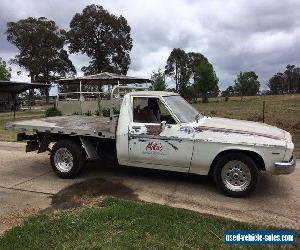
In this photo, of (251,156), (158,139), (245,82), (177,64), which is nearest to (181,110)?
(158,139)

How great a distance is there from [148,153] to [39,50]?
56.0m

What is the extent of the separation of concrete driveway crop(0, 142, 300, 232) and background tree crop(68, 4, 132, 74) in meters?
50.9

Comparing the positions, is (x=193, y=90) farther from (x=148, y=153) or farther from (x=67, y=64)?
(x=148, y=153)

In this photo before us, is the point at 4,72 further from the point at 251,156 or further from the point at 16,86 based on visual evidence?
the point at 251,156

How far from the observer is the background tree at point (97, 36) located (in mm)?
58531

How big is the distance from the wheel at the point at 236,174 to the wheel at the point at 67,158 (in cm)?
269

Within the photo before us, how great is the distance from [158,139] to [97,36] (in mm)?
53980

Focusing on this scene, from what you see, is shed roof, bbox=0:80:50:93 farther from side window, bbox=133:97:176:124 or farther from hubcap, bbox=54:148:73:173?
side window, bbox=133:97:176:124

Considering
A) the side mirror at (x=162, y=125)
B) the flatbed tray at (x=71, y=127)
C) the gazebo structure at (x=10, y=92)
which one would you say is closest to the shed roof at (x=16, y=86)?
the gazebo structure at (x=10, y=92)

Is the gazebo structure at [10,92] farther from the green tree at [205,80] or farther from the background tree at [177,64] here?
the background tree at [177,64]

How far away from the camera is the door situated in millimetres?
7039

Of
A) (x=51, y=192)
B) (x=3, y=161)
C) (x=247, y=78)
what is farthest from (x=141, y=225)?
(x=247, y=78)

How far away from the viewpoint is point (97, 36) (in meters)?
59.0

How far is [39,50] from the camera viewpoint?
59781 mm
